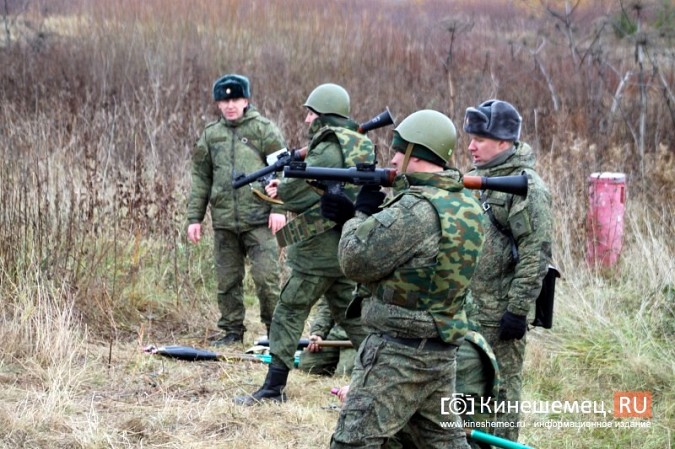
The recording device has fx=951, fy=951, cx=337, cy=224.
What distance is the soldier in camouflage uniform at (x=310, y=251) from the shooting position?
541cm

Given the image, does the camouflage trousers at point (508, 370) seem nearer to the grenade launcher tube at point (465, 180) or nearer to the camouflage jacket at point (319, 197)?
the grenade launcher tube at point (465, 180)

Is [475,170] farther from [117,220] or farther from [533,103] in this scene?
[533,103]

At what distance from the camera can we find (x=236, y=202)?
264 inches

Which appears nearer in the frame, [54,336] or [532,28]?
[54,336]

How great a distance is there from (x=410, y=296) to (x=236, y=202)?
10.7 ft

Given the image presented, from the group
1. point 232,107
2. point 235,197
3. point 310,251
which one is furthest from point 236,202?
point 310,251

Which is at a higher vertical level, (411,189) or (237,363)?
(411,189)

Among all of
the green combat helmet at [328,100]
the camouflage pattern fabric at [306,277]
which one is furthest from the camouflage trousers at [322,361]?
the green combat helmet at [328,100]

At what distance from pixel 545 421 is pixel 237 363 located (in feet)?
6.81

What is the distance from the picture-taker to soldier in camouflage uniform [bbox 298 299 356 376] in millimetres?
6176

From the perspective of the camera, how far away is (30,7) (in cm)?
1516

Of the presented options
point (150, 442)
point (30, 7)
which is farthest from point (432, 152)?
point (30, 7)

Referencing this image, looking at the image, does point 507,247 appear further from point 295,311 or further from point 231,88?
point 231,88

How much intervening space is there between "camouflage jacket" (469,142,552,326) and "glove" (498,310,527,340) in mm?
28
